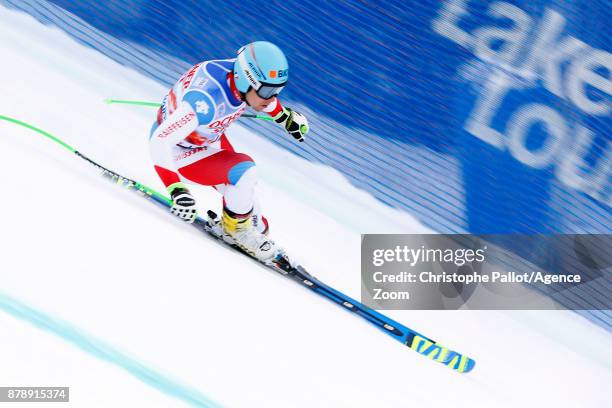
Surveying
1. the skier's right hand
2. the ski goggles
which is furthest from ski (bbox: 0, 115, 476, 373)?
the ski goggles

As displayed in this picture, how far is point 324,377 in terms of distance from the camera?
3.12 meters

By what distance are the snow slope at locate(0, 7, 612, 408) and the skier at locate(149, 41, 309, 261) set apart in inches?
7.0

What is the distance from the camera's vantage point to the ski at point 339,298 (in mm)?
3635

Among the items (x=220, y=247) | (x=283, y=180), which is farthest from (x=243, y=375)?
(x=283, y=180)

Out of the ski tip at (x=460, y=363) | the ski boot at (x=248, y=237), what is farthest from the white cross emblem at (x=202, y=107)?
the ski tip at (x=460, y=363)

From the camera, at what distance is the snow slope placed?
2.89 metres

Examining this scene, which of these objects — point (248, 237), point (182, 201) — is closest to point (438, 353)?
point (248, 237)

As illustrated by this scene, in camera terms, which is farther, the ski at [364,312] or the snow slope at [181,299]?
the ski at [364,312]

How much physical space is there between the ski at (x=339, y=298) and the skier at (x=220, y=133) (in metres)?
0.09

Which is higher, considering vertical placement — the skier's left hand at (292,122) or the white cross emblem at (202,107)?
the skier's left hand at (292,122)

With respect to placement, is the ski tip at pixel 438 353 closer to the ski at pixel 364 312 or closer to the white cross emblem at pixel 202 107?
the ski at pixel 364 312

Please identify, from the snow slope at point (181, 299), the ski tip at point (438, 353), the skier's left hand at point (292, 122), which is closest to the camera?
the snow slope at point (181, 299)

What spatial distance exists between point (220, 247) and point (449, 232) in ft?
5.20

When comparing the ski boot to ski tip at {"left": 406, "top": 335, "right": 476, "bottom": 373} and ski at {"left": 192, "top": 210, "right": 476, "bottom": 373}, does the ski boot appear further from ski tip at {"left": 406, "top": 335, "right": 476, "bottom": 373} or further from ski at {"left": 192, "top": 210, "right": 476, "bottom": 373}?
ski tip at {"left": 406, "top": 335, "right": 476, "bottom": 373}
